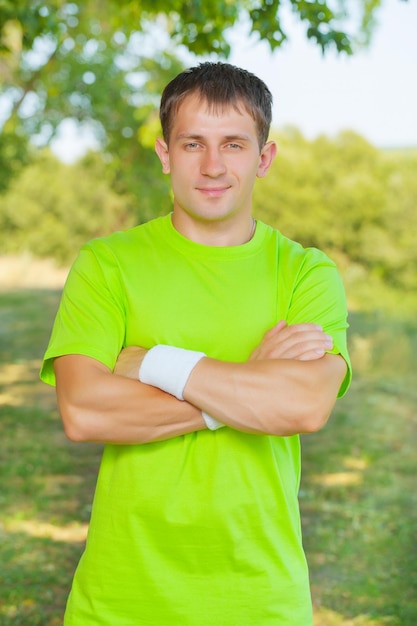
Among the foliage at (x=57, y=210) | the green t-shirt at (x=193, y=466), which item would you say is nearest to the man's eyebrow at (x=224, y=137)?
the green t-shirt at (x=193, y=466)

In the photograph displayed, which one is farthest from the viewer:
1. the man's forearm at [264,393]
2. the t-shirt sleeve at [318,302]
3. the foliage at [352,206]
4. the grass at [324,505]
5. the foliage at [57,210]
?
the foliage at [57,210]

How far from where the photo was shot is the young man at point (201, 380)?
1.92m

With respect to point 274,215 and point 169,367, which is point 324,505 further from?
point 274,215

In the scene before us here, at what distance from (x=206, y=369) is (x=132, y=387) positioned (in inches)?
6.2

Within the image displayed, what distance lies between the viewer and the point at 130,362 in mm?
1981

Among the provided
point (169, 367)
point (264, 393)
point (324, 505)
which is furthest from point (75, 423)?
point (324, 505)

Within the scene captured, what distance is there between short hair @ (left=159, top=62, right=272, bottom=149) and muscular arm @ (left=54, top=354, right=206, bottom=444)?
1.78 ft

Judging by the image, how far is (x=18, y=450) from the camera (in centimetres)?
723

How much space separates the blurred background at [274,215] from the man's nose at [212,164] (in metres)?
0.56

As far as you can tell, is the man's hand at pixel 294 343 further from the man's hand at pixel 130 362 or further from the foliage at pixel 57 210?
the foliage at pixel 57 210

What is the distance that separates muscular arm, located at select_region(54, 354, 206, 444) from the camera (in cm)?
192

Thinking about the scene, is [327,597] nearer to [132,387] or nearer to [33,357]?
[132,387]

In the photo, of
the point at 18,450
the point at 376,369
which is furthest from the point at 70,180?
the point at 18,450

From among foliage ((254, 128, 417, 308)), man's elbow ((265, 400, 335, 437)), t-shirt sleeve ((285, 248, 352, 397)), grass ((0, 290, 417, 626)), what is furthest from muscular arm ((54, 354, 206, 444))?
foliage ((254, 128, 417, 308))
